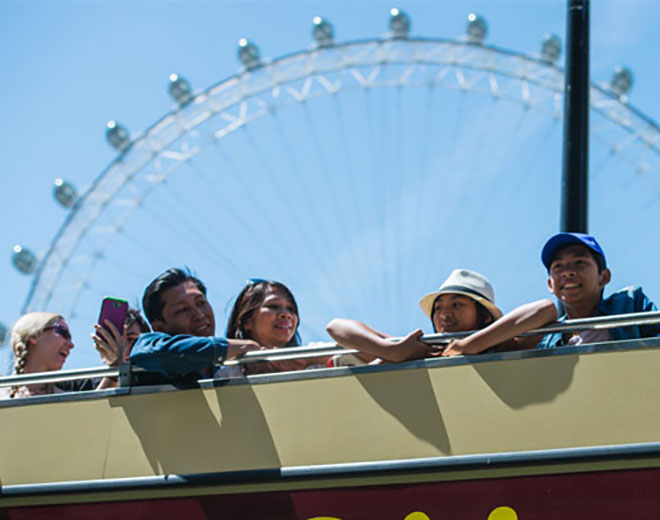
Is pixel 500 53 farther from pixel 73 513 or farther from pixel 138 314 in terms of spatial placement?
pixel 73 513

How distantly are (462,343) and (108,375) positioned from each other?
1.41 metres

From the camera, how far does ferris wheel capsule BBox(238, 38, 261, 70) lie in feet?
55.4

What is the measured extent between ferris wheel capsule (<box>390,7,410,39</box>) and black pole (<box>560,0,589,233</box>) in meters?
11.3

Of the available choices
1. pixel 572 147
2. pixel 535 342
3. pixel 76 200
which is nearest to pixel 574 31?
pixel 572 147

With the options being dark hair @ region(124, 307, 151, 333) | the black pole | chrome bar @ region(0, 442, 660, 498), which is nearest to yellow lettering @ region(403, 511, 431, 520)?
chrome bar @ region(0, 442, 660, 498)

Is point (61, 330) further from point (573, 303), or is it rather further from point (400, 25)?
point (400, 25)

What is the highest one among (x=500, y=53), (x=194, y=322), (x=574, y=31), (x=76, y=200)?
(x=500, y=53)

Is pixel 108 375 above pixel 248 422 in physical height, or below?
above

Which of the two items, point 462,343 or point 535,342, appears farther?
point 535,342

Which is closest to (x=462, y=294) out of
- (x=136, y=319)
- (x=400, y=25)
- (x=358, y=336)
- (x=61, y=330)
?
(x=358, y=336)

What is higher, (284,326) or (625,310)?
(284,326)

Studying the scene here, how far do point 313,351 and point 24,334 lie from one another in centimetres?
170

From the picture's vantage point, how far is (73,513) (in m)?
3.49

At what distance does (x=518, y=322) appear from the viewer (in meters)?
3.16
